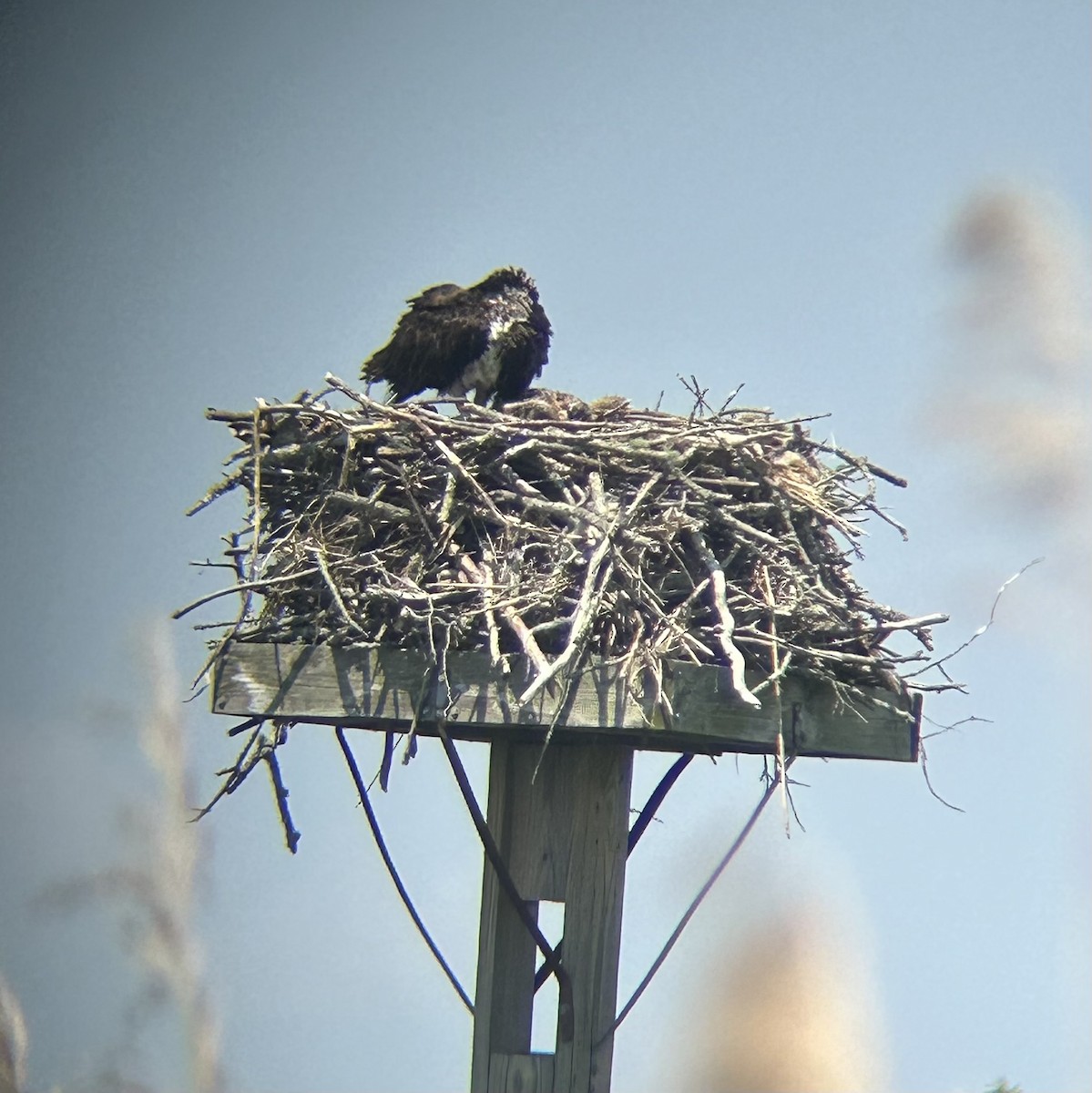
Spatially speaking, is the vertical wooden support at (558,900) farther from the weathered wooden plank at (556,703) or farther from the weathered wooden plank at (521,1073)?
the weathered wooden plank at (556,703)

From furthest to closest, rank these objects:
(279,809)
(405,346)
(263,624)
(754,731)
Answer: (405,346), (279,809), (263,624), (754,731)

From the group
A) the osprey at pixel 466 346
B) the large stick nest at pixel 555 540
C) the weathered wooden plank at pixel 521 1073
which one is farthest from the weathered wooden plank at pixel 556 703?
the osprey at pixel 466 346

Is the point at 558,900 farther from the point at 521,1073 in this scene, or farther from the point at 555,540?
the point at 555,540

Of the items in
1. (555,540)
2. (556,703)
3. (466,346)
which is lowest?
(556,703)

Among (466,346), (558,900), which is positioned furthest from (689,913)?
(466,346)

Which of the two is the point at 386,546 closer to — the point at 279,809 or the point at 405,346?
the point at 279,809

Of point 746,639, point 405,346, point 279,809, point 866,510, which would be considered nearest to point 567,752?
point 746,639
